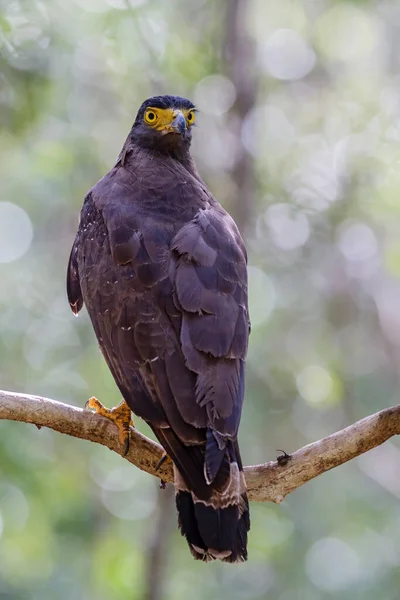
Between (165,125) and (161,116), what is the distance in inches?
3.9

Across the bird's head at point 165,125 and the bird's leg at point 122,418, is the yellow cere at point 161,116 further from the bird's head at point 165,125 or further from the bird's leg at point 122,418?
the bird's leg at point 122,418

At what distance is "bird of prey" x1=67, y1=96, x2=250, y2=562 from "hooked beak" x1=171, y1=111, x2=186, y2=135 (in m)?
0.27

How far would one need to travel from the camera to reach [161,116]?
6.89m

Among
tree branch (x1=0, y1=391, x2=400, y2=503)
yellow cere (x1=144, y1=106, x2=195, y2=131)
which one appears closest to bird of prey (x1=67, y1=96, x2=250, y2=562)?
tree branch (x1=0, y1=391, x2=400, y2=503)

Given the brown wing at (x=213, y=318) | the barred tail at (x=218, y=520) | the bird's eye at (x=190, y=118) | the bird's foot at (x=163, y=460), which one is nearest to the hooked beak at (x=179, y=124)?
the bird's eye at (x=190, y=118)

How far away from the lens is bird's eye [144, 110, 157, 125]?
22.7 ft

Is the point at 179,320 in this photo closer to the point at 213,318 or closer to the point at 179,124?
the point at 213,318

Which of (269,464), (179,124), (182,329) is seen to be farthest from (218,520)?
(179,124)

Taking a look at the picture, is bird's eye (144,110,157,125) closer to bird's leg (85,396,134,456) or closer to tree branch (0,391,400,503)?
bird's leg (85,396,134,456)

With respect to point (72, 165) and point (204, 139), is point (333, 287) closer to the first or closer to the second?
point (204, 139)

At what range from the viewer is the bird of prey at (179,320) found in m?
5.05

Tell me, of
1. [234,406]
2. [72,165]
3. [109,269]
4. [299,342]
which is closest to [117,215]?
[109,269]

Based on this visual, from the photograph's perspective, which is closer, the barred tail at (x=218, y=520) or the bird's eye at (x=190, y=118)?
the barred tail at (x=218, y=520)

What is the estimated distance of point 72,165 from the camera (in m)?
11.7
